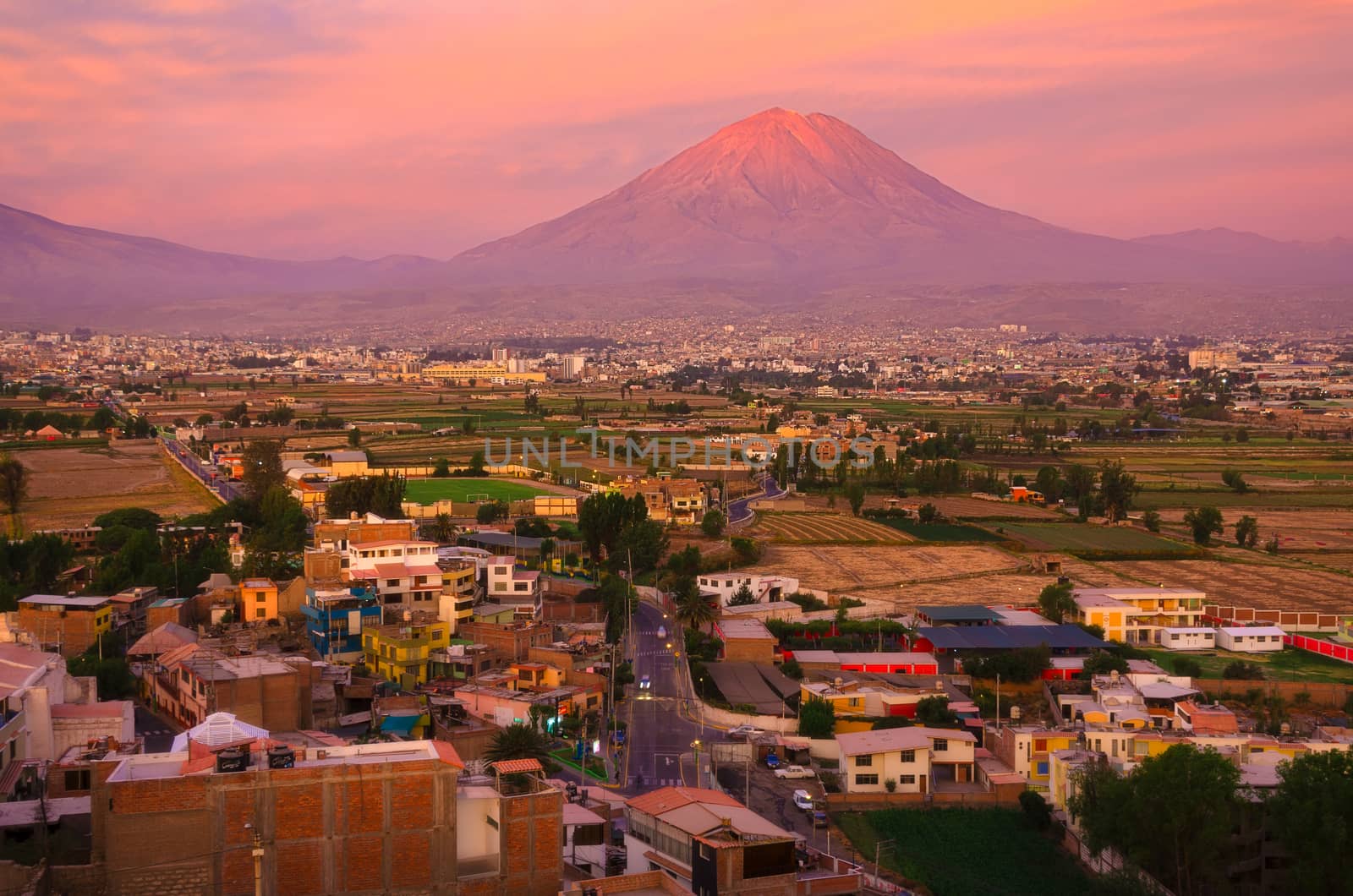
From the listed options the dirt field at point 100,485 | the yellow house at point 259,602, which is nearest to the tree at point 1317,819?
the yellow house at point 259,602

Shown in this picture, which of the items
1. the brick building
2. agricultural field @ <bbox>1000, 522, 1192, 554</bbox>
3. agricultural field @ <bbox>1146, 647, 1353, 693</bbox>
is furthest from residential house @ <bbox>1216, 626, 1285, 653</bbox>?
the brick building

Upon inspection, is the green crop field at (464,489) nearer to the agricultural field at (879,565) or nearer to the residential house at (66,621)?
the agricultural field at (879,565)

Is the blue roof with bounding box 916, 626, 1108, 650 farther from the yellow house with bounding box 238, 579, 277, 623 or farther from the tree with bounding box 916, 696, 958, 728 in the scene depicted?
the yellow house with bounding box 238, 579, 277, 623

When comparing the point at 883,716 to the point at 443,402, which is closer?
the point at 883,716

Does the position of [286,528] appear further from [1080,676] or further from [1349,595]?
[1349,595]

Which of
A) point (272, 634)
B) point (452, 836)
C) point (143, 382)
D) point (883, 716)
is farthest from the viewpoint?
point (143, 382)

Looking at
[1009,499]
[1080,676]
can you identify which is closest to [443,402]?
[1009,499]
